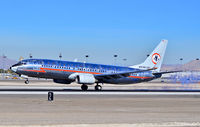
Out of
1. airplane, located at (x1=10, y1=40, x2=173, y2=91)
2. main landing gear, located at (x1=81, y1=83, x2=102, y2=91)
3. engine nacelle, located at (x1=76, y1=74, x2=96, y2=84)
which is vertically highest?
airplane, located at (x1=10, y1=40, x2=173, y2=91)

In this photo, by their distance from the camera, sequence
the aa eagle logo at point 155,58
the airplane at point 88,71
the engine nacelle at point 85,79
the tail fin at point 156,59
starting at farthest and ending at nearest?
the aa eagle logo at point 155,58 → the tail fin at point 156,59 → the engine nacelle at point 85,79 → the airplane at point 88,71

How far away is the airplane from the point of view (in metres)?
53.7

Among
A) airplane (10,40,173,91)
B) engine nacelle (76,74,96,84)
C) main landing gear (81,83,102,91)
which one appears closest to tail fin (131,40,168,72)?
airplane (10,40,173,91)

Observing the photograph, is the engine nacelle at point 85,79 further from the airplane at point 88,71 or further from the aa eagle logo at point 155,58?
the aa eagle logo at point 155,58

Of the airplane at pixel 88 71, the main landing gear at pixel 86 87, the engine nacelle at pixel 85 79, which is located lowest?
the main landing gear at pixel 86 87

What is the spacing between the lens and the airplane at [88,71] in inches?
2112

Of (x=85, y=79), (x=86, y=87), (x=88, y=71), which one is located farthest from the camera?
(x=88, y=71)

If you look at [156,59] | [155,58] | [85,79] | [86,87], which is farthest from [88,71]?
[156,59]

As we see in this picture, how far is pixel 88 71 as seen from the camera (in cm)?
5616

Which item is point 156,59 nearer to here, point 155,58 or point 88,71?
point 155,58

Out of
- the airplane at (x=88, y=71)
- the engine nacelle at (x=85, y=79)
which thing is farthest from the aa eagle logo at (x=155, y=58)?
the engine nacelle at (x=85, y=79)

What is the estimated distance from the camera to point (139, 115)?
79.5 feet

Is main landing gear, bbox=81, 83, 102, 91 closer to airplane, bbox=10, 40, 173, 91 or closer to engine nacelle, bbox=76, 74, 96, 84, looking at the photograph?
airplane, bbox=10, 40, 173, 91

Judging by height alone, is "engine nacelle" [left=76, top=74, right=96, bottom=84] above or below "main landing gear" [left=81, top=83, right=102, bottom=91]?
above
